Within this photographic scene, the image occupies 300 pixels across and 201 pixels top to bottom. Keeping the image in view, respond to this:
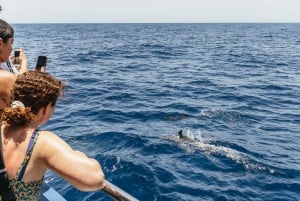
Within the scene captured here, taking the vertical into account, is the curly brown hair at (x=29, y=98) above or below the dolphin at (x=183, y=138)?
above

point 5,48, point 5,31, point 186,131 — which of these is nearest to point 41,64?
point 5,48

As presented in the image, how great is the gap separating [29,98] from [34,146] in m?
0.33

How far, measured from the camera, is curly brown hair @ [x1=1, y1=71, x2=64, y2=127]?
98.5 inches

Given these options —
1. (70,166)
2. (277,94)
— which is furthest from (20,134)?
(277,94)

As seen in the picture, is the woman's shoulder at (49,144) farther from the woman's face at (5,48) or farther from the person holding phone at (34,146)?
the woman's face at (5,48)

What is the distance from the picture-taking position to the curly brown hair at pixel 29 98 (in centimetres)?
250

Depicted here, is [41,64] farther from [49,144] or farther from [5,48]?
[49,144]

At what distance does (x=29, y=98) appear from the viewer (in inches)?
99.3

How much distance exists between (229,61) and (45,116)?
34993 millimetres

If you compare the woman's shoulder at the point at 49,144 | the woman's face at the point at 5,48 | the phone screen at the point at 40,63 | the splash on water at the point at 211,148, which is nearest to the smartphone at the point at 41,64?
the phone screen at the point at 40,63

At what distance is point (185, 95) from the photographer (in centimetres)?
2083

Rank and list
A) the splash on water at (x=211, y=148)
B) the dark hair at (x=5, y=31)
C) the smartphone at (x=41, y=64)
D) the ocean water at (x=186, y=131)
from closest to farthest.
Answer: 1. the dark hair at (x=5, y=31)
2. the smartphone at (x=41, y=64)
3. the ocean water at (x=186, y=131)
4. the splash on water at (x=211, y=148)

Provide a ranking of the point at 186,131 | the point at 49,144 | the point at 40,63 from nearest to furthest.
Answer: the point at 49,144
the point at 40,63
the point at 186,131

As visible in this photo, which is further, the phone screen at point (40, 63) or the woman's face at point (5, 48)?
the phone screen at point (40, 63)
